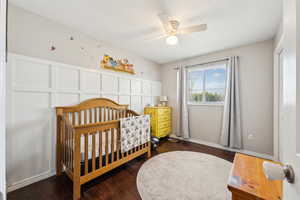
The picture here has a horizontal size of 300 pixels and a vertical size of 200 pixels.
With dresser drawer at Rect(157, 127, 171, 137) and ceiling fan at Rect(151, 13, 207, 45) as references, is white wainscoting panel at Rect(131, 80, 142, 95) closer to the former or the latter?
dresser drawer at Rect(157, 127, 171, 137)

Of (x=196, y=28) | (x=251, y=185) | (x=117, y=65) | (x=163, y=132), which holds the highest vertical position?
(x=196, y=28)

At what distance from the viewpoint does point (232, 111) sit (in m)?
2.75

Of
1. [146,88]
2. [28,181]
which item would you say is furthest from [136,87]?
[28,181]

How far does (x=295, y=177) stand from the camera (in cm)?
40

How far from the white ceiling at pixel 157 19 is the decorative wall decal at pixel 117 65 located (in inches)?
15.6

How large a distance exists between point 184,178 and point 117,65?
265 cm

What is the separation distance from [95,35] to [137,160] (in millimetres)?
2643

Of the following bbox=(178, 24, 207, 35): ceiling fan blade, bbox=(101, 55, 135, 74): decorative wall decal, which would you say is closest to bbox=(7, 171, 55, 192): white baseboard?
bbox=(101, 55, 135, 74): decorative wall decal

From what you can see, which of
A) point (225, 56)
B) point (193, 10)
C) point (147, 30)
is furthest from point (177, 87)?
point (193, 10)

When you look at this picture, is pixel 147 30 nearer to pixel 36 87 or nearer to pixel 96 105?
pixel 96 105

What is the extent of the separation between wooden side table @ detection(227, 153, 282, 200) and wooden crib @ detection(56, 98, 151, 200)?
157 centimetres

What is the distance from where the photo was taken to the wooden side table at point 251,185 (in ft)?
2.47

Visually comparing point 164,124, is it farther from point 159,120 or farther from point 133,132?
point 133,132

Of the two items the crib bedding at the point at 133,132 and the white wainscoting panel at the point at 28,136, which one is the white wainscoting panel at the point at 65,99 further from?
the crib bedding at the point at 133,132
